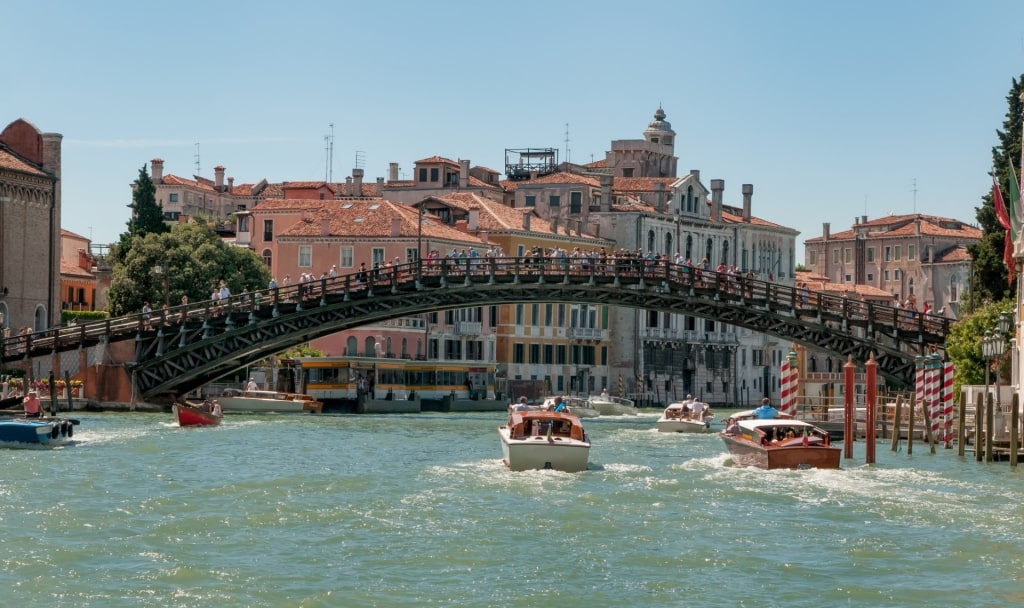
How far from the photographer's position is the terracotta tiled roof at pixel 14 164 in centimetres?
7297

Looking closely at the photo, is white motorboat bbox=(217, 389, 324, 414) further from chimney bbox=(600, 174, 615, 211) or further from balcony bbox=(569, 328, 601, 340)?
chimney bbox=(600, 174, 615, 211)

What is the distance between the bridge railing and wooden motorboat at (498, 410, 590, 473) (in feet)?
61.6

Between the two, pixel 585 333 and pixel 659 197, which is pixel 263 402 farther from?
pixel 659 197

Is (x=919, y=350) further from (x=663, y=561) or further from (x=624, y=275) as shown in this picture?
(x=663, y=561)

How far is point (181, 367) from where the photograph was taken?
62.4 m

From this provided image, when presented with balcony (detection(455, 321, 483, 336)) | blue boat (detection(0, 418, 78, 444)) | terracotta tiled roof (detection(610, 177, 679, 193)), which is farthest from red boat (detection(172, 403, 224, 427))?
terracotta tiled roof (detection(610, 177, 679, 193))

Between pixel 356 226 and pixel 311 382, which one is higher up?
pixel 356 226

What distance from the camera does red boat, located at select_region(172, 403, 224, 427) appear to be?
54156mm

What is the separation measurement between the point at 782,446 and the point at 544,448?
14.3 feet

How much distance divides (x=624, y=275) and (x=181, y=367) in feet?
43.6

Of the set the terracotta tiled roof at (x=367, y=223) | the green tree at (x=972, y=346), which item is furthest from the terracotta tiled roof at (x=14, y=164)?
the green tree at (x=972, y=346)

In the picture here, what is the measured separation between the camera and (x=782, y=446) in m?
39.3

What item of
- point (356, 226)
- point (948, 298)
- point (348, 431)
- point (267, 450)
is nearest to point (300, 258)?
point (356, 226)

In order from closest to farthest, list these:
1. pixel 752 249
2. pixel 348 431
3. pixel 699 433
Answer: pixel 348 431 → pixel 699 433 → pixel 752 249
